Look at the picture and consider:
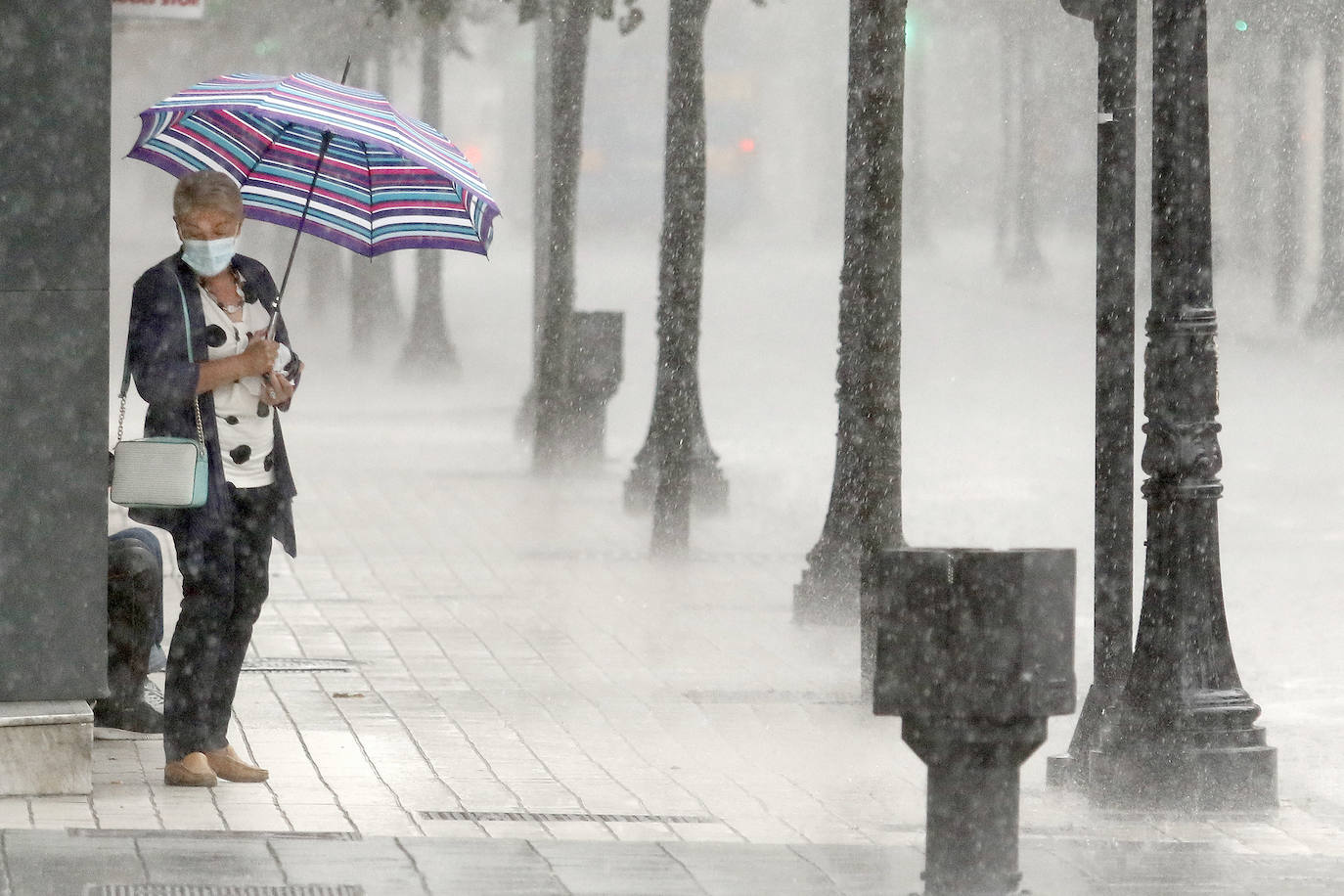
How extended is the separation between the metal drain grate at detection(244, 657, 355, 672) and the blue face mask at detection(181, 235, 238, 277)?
281 centimetres

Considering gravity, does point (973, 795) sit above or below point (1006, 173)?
below

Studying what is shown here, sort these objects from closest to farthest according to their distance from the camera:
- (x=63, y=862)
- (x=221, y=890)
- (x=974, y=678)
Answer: (x=974, y=678) → (x=221, y=890) → (x=63, y=862)

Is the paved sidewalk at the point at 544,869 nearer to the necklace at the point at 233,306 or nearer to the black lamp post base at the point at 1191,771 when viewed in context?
the black lamp post base at the point at 1191,771

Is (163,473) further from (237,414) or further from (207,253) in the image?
(207,253)

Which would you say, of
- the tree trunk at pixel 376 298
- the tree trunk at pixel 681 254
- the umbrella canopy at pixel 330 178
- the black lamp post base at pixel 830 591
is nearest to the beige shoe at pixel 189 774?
the umbrella canopy at pixel 330 178

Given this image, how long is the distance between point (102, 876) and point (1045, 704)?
2.16 m


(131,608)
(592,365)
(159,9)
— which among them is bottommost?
(131,608)

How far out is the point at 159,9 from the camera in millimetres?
12375

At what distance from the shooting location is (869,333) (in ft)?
30.5

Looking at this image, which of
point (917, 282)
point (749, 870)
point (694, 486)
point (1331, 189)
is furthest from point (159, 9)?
point (917, 282)

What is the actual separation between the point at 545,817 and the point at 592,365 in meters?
10.9

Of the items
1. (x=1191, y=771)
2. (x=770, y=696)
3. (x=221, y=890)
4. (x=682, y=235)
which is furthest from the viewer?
Answer: (x=682, y=235)

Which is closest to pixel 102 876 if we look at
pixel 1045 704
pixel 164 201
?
pixel 1045 704

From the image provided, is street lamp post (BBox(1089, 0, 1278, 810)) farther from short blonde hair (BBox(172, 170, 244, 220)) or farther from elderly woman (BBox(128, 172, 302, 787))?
short blonde hair (BBox(172, 170, 244, 220))
